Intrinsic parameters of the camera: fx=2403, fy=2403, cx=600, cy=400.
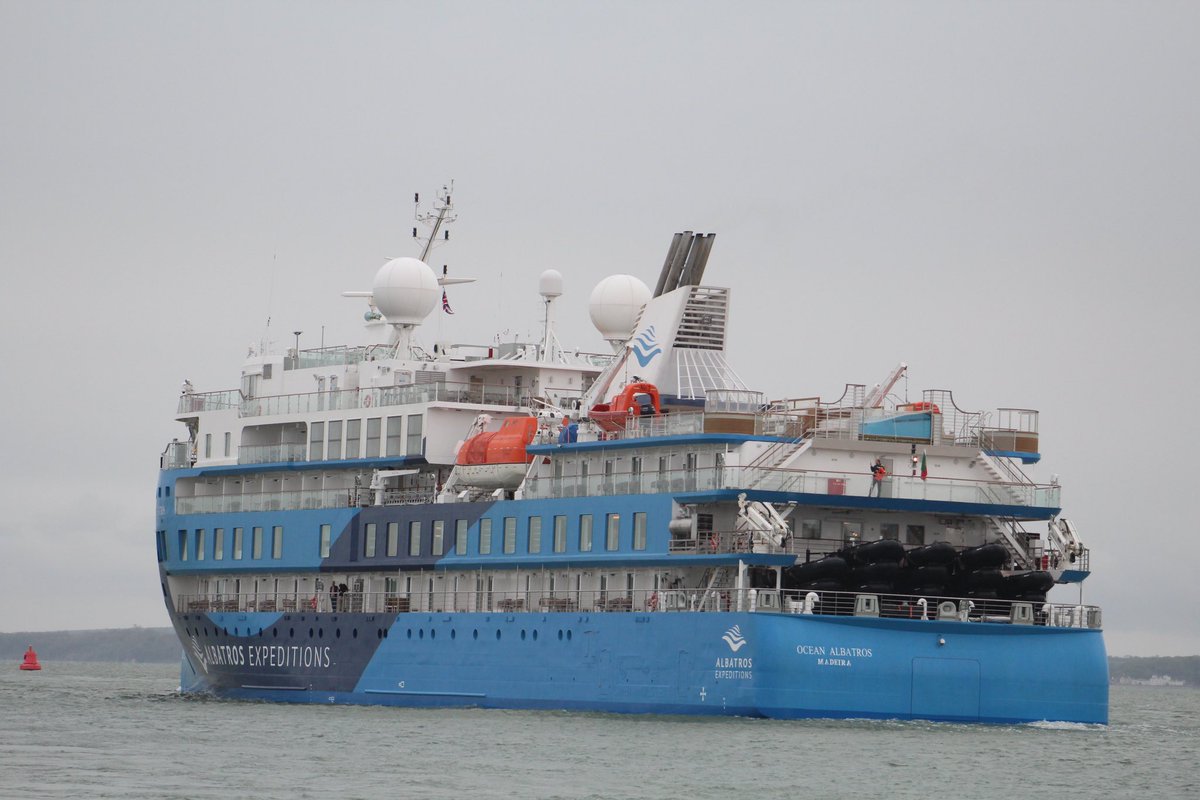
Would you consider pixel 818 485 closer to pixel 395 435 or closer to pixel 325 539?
pixel 395 435

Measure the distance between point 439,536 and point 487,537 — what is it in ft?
5.86

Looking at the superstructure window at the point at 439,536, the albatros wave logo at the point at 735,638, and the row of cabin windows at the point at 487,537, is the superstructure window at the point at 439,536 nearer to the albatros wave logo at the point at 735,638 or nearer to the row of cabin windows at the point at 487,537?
the row of cabin windows at the point at 487,537

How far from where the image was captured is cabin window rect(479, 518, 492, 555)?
190ft

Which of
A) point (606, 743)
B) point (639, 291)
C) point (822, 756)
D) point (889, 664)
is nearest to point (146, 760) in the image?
point (606, 743)

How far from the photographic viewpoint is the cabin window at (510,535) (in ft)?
188

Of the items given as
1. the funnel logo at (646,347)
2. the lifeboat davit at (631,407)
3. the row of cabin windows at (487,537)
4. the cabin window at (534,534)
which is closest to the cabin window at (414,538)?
the row of cabin windows at (487,537)

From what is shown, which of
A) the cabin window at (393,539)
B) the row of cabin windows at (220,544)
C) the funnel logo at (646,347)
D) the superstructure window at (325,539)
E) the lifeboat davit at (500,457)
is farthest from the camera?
the row of cabin windows at (220,544)

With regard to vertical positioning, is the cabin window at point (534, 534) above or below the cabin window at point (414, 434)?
below

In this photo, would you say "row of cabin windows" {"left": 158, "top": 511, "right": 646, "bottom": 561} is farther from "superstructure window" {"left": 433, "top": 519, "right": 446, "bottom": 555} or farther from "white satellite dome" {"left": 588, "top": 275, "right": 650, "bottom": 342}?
"white satellite dome" {"left": 588, "top": 275, "right": 650, "bottom": 342}

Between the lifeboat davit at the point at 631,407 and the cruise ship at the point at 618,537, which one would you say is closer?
the cruise ship at the point at 618,537

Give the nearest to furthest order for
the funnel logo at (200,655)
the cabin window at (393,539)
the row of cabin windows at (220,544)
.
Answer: the cabin window at (393,539) → the row of cabin windows at (220,544) → the funnel logo at (200,655)

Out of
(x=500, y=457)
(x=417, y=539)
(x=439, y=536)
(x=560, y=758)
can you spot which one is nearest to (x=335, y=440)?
(x=417, y=539)

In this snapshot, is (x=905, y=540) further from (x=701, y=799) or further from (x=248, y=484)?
(x=248, y=484)

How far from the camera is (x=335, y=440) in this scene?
64250 mm
